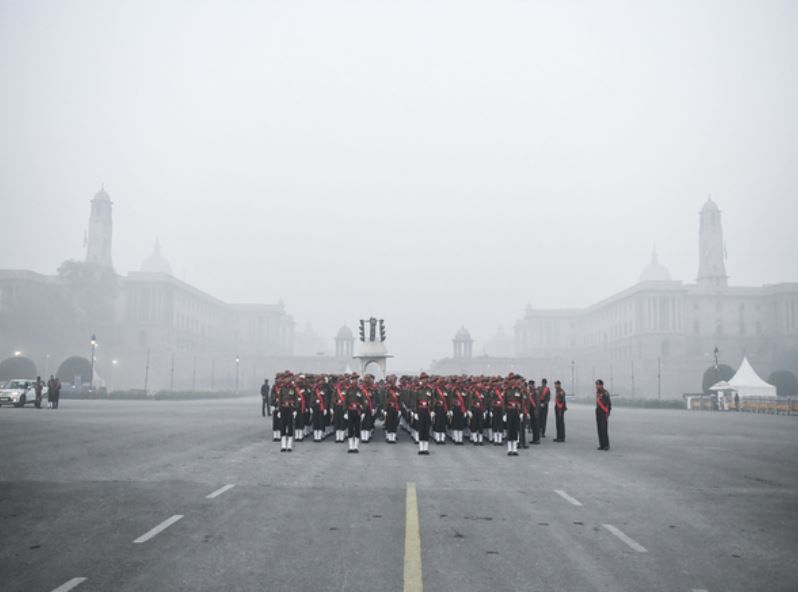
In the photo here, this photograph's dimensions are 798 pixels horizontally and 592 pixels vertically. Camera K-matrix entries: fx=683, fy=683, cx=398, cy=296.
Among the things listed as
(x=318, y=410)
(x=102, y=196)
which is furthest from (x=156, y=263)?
(x=318, y=410)

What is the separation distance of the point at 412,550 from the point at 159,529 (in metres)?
3.43

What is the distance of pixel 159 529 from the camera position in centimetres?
891

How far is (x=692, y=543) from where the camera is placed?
8.46 m

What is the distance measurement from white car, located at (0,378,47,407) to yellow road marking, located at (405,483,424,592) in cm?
3964

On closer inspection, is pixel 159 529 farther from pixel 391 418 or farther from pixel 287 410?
pixel 391 418

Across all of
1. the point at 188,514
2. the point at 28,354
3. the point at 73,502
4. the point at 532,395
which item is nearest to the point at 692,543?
the point at 188,514

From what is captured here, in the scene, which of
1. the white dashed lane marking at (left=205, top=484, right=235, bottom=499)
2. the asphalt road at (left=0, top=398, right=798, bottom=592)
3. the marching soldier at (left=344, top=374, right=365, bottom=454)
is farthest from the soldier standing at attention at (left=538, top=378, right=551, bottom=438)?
the white dashed lane marking at (left=205, top=484, right=235, bottom=499)

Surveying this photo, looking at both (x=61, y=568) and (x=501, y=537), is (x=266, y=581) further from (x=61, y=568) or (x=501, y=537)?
(x=501, y=537)

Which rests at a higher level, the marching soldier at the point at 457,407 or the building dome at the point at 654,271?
the building dome at the point at 654,271

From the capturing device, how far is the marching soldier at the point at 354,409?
709 inches

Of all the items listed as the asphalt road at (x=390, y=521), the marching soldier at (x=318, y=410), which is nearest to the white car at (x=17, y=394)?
the asphalt road at (x=390, y=521)

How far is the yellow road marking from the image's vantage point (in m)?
6.68

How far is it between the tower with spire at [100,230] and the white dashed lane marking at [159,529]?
129 meters

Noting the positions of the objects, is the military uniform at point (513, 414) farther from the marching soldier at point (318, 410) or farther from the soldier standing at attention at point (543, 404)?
the marching soldier at point (318, 410)
